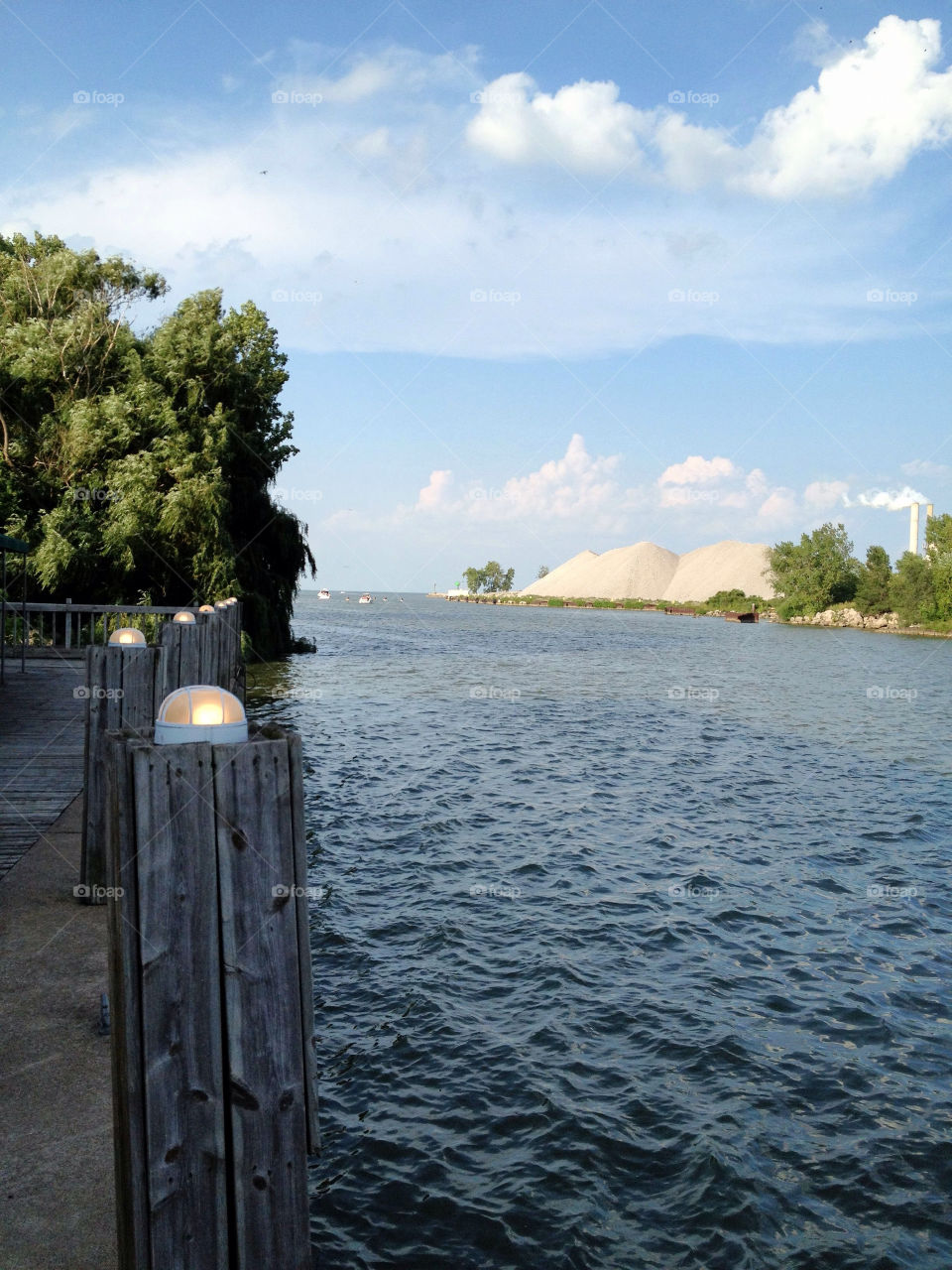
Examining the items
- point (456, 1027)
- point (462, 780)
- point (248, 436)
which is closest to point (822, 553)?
point (248, 436)

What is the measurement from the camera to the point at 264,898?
279cm

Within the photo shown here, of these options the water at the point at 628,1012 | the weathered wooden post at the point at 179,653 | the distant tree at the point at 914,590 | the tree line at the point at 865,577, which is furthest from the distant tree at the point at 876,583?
the weathered wooden post at the point at 179,653

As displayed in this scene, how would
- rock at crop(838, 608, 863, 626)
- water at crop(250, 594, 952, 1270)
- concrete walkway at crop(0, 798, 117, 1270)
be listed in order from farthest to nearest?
rock at crop(838, 608, 863, 626) < water at crop(250, 594, 952, 1270) < concrete walkway at crop(0, 798, 117, 1270)

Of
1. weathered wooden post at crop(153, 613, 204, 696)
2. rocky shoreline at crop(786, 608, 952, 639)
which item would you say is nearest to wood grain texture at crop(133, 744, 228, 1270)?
weathered wooden post at crop(153, 613, 204, 696)

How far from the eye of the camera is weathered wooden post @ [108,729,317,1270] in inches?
105

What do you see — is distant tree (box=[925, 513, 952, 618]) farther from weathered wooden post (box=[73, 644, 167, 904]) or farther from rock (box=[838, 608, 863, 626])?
weathered wooden post (box=[73, 644, 167, 904])

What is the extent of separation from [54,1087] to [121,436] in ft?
80.6

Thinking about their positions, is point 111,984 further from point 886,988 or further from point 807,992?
point 886,988

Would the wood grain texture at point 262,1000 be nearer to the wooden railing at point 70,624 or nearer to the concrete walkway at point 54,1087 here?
the concrete walkway at point 54,1087

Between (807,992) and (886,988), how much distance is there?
0.68m

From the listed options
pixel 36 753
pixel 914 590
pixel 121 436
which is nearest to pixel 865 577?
pixel 914 590

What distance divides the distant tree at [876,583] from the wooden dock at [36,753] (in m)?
104

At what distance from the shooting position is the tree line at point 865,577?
93.3 metres

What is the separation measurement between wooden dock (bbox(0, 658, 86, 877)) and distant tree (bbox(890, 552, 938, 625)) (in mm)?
91279
